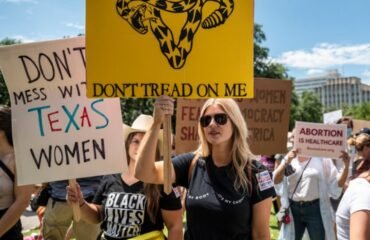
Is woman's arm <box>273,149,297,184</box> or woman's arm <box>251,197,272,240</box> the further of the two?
woman's arm <box>273,149,297,184</box>

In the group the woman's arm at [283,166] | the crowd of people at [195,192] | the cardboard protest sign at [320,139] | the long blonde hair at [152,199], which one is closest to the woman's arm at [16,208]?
the crowd of people at [195,192]

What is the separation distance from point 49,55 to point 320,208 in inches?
146

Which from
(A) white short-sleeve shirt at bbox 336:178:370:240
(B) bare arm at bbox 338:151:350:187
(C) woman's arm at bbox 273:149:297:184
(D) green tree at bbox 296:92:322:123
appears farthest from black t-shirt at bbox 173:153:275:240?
(D) green tree at bbox 296:92:322:123

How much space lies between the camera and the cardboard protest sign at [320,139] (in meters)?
5.39

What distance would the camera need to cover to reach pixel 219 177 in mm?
2734

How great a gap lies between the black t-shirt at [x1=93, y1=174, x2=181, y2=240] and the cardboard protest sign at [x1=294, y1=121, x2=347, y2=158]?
283 cm

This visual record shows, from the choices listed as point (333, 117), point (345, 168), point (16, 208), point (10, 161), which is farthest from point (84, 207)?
point (333, 117)

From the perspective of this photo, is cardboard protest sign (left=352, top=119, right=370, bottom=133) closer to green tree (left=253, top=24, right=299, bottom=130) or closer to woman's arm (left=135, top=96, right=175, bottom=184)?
woman's arm (left=135, top=96, right=175, bottom=184)

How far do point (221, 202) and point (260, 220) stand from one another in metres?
0.24

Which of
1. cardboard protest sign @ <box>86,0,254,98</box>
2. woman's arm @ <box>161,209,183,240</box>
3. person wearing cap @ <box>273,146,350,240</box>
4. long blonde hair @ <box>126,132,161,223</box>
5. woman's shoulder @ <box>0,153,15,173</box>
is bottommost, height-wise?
person wearing cap @ <box>273,146,350,240</box>

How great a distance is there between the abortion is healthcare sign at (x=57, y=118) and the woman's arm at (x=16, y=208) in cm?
34

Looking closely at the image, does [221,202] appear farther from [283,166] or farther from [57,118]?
[283,166]

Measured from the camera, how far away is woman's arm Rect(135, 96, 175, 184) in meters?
2.64

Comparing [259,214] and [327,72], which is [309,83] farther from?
[259,214]
